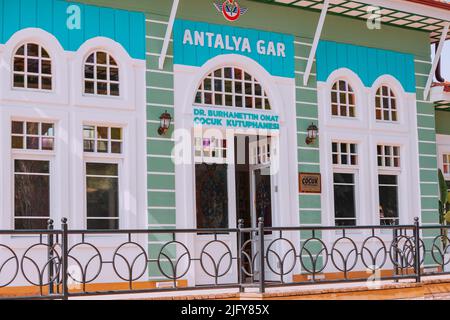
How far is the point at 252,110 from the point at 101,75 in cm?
277

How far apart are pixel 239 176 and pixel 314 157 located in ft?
4.50

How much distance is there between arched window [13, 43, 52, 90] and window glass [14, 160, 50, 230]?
1.11m

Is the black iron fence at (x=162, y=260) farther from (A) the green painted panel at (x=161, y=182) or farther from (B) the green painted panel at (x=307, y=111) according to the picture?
(B) the green painted panel at (x=307, y=111)

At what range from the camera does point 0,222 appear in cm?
1060

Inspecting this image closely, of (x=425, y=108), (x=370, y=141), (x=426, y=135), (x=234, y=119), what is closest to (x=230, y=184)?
(x=234, y=119)

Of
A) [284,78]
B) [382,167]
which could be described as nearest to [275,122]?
[284,78]

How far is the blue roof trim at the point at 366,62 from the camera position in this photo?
14266 mm

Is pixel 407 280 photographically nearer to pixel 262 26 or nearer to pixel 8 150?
pixel 262 26

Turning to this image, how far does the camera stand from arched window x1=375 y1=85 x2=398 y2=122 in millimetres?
14898

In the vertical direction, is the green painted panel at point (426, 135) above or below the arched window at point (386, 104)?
below

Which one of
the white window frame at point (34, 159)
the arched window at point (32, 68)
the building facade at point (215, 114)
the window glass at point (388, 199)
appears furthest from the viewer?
the window glass at point (388, 199)

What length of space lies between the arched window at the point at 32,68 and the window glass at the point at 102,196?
139 centimetres

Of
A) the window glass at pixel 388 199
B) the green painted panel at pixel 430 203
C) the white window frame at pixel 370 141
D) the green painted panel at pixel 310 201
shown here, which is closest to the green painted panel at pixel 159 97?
the green painted panel at pixel 310 201

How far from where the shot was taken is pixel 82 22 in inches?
455
